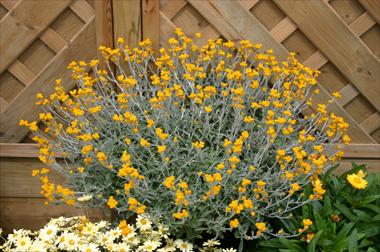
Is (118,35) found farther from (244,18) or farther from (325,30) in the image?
(325,30)

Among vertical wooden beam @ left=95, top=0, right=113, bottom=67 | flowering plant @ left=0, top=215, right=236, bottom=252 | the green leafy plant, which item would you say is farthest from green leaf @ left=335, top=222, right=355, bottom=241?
vertical wooden beam @ left=95, top=0, right=113, bottom=67

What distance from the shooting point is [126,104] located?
1847mm

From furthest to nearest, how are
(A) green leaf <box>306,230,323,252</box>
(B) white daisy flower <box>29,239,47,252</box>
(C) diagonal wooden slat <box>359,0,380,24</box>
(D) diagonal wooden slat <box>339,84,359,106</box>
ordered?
(D) diagonal wooden slat <box>339,84,359,106</box> < (C) diagonal wooden slat <box>359,0,380,24</box> < (A) green leaf <box>306,230,323,252</box> < (B) white daisy flower <box>29,239,47,252</box>

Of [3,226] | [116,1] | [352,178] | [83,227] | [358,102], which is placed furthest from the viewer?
[3,226]

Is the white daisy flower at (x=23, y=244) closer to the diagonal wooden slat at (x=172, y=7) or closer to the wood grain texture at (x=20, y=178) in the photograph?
the wood grain texture at (x=20, y=178)

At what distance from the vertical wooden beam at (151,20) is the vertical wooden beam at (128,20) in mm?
27

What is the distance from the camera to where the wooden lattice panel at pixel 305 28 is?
2170 mm

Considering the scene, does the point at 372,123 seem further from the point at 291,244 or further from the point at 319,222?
the point at 291,244

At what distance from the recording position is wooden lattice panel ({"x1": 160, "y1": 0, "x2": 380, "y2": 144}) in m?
2.17

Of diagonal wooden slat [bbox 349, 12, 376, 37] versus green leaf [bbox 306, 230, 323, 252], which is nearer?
green leaf [bbox 306, 230, 323, 252]

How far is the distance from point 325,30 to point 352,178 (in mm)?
844

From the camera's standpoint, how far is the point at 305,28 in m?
2.19

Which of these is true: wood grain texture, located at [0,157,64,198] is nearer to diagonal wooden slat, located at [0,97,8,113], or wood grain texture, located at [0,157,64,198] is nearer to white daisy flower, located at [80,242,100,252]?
diagonal wooden slat, located at [0,97,8,113]

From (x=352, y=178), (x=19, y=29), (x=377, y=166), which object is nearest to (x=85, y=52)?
(x=19, y=29)
